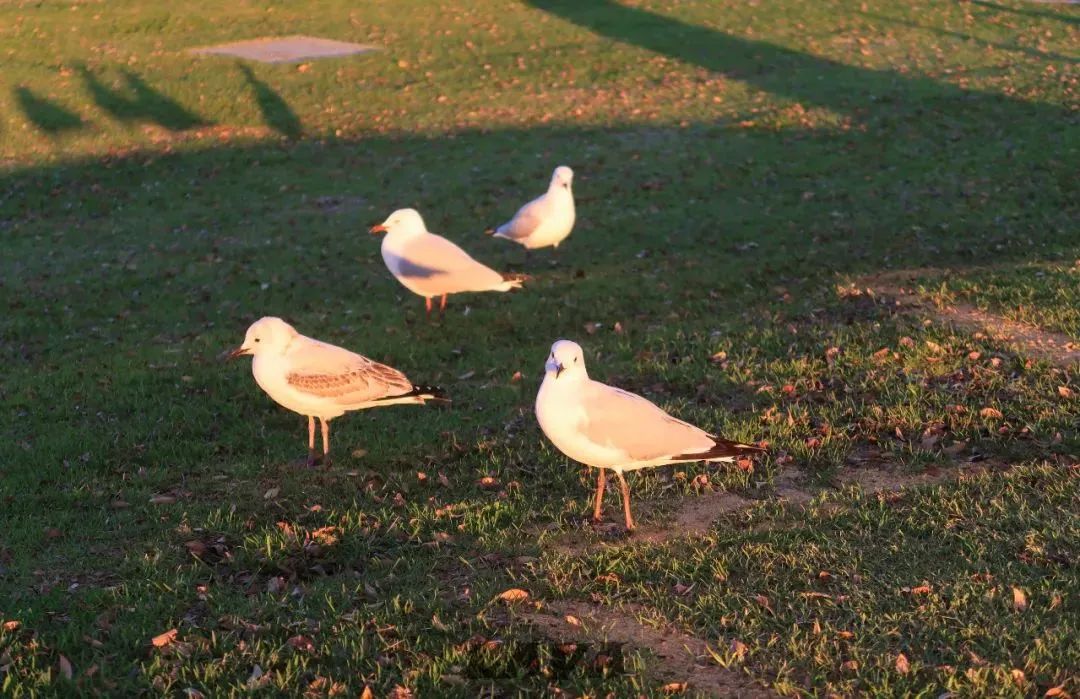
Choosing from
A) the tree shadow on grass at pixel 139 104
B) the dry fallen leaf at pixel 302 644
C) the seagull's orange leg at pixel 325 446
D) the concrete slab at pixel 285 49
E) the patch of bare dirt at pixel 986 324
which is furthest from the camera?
the concrete slab at pixel 285 49

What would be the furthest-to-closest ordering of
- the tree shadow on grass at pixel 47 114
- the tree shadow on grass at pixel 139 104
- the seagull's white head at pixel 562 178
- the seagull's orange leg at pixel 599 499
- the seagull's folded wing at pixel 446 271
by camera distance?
the tree shadow on grass at pixel 139 104 → the tree shadow on grass at pixel 47 114 → the seagull's white head at pixel 562 178 → the seagull's folded wing at pixel 446 271 → the seagull's orange leg at pixel 599 499

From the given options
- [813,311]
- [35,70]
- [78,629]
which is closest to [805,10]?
[35,70]

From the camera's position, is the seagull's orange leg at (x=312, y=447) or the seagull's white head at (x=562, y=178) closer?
the seagull's orange leg at (x=312, y=447)

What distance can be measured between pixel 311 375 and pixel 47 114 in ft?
60.7

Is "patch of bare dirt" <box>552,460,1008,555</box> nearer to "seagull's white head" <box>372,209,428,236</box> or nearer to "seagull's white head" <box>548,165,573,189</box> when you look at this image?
"seagull's white head" <box>372,209,428,236</box>

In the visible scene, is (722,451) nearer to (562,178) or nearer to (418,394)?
(418,394)

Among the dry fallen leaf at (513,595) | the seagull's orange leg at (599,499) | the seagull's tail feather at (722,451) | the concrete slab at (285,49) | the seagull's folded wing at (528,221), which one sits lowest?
the seagull's folded wing at (528,221)

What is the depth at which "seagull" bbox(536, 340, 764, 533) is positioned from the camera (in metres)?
7.16

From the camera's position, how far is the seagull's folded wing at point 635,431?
716cm

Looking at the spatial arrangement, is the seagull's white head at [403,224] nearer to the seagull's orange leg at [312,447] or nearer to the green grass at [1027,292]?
the seagull's orange leg at [312,447]

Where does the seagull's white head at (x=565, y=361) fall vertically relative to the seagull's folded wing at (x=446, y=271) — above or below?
above

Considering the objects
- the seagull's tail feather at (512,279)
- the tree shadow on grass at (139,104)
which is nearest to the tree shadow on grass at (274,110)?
the tree shadow on grass at (139,104)

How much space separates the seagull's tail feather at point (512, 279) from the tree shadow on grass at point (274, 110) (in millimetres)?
9686

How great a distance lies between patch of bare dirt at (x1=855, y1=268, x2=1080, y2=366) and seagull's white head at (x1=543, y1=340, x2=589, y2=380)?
5149 millimetres
